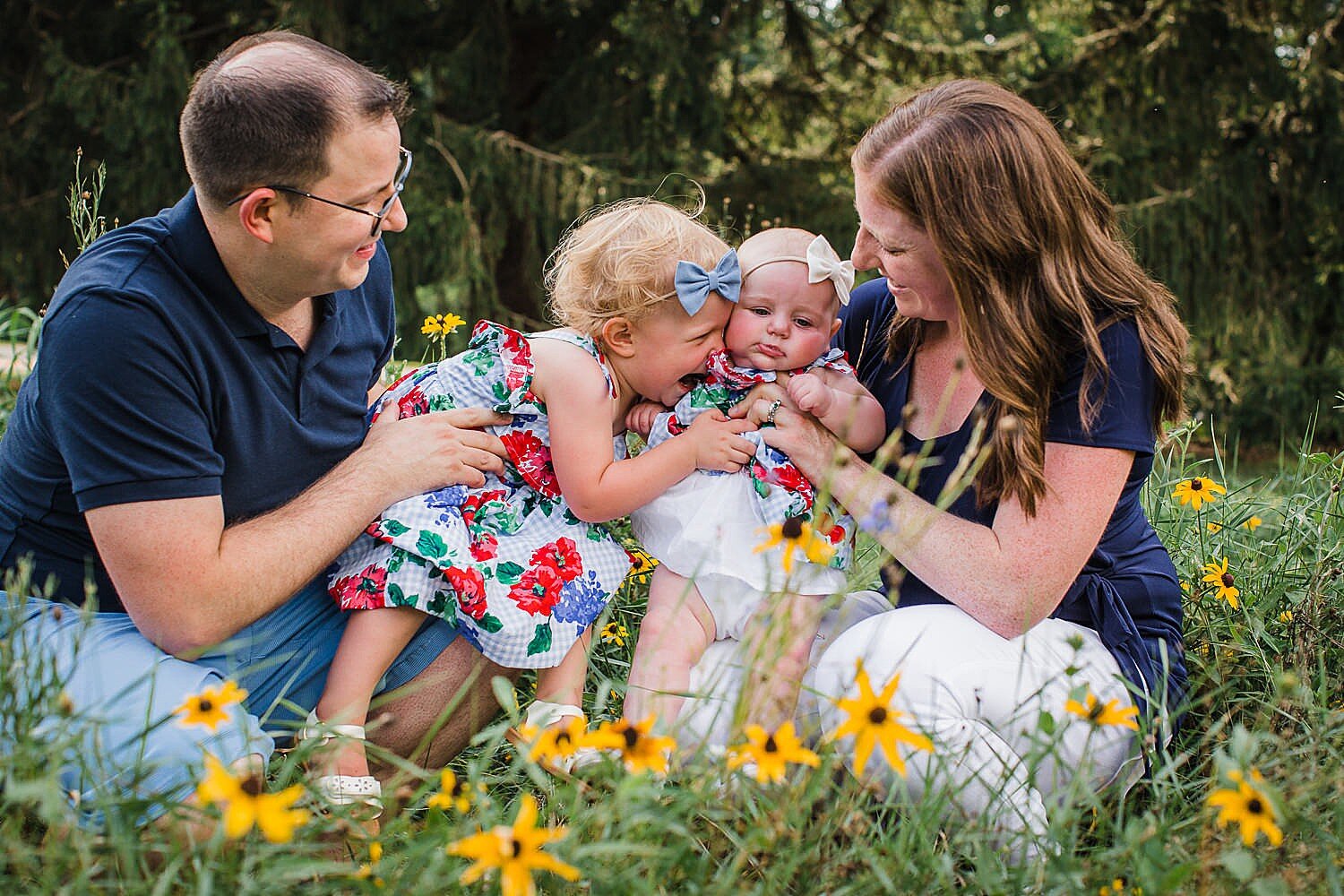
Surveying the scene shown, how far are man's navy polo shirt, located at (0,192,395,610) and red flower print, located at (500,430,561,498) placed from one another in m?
0.32

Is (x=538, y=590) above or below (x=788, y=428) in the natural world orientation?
below

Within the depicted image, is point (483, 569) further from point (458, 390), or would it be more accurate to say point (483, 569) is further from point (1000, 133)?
point (1000, 133)

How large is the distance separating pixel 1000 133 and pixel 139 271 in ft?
4.97

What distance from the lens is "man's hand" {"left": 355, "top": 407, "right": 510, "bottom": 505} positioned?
224cm

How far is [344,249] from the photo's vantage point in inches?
81.8

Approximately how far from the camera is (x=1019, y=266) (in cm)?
213

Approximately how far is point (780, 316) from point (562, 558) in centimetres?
66

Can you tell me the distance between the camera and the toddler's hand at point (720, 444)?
233cm

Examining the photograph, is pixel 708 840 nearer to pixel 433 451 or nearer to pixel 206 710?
pixel 206 710

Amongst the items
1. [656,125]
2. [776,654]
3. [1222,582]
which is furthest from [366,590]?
[656,125]

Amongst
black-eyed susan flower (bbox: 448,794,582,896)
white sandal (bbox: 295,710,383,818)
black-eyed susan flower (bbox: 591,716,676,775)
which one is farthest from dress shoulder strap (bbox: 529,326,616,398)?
black-eyed susan flower (bbox: 448,794,582,896)

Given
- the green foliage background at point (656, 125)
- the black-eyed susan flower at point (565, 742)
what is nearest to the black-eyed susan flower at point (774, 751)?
the black-eyed susan flower at point (565, 742)

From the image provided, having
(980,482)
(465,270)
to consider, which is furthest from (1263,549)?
(465,270)

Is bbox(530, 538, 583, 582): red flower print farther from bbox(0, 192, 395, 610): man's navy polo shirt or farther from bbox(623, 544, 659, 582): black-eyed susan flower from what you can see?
bbox(623, 544, 659, 582): black-eyed susan flower
